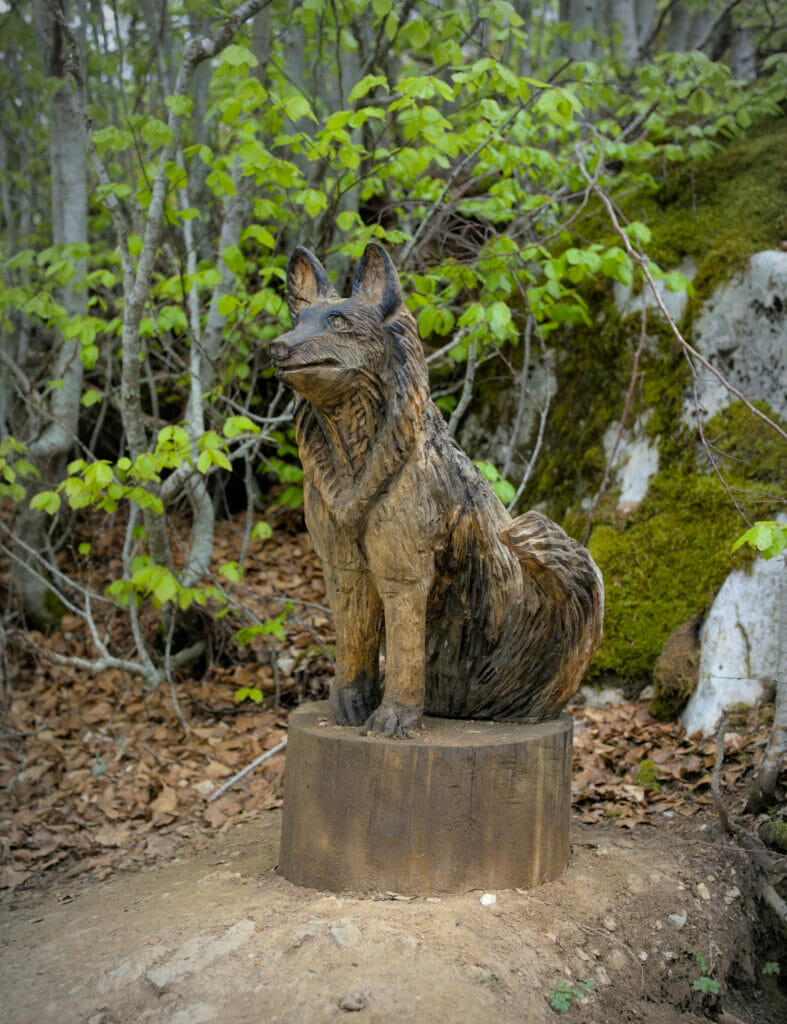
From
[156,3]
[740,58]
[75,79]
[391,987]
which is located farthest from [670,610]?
[740,58]

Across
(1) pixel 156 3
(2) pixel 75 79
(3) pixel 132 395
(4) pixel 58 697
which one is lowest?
(4) pixel 58 697

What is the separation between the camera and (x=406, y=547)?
3320mm

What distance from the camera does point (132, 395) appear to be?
5270 mm

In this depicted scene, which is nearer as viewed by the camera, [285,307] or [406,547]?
[406,547]

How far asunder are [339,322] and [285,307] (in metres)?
3.26

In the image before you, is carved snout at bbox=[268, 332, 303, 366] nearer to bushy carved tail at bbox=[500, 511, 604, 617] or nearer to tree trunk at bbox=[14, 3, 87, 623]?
bushy carved tail at bbox=[500, 511, 604, 617]

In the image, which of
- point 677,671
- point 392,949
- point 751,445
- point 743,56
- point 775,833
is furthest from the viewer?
point 743,56

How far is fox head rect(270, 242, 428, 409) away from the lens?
3.14 m

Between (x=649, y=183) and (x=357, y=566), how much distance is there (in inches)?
193

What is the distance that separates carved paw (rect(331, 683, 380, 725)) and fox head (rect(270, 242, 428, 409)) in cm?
121

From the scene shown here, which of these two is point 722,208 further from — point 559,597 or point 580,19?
point 559,597

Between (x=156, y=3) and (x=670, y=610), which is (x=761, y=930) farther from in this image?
(x=156, y=3)

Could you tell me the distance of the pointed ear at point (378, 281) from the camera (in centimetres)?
331

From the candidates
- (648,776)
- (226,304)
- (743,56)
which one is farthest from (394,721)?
(743,56)
